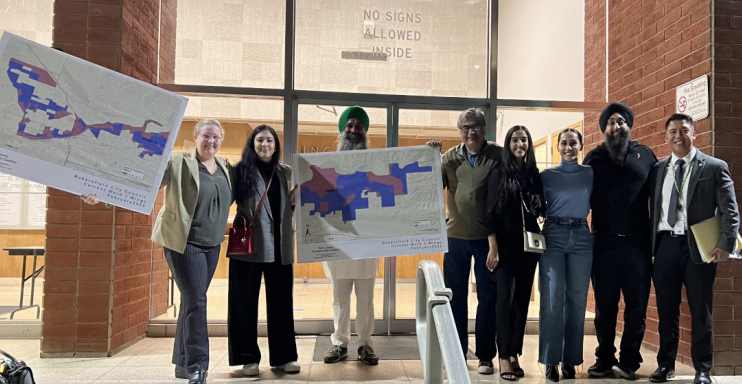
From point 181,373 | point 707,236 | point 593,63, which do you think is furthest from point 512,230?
point 593,63

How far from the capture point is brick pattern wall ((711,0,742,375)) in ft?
11.5

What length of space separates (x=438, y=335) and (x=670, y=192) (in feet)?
8.44

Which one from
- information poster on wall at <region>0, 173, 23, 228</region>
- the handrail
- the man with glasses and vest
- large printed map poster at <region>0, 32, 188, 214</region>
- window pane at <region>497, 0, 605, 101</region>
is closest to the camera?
the handrail

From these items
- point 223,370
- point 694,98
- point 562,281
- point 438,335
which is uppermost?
point 694,98

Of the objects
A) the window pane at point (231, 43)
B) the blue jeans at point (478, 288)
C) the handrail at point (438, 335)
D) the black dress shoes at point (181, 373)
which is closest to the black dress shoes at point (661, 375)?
the blue jeans at point (478, 288)

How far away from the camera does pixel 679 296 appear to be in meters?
3.28

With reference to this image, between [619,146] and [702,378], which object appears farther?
[619,146]

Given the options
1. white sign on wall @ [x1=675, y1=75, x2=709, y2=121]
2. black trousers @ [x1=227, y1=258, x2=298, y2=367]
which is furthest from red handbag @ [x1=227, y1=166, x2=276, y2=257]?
white sign on wall @ [x1=675, y1=75, x2=709, y2=121]

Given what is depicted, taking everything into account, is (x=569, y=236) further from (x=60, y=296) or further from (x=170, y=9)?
(x=170, y=9)

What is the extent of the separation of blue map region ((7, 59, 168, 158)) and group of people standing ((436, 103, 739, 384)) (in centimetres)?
172

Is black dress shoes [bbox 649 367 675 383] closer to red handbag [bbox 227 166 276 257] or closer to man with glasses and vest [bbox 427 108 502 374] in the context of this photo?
man with glasses and vest [bbox 427 108 502 374]

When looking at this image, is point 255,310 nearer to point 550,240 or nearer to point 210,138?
A: point 210,138

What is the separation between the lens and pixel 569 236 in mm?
3217

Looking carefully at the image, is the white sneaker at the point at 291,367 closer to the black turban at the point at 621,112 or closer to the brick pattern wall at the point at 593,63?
the black turban at the point at 621,112
